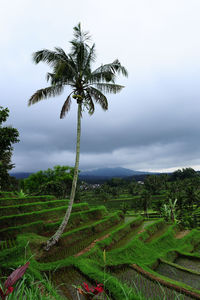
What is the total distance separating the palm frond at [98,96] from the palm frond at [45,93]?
172cm

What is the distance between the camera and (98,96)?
31.8 ft

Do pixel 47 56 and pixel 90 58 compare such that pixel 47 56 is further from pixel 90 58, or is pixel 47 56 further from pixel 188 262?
pixel 188 262

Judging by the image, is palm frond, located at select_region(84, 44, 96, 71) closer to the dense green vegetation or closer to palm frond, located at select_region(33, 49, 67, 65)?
palm frond, located at select_region(33, 49, 67, 65)

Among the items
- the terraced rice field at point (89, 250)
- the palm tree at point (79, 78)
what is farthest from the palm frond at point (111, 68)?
the terraced rice field at point (89, 250)

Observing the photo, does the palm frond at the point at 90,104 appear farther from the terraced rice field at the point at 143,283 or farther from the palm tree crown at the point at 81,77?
the terraced rice field at the point at 143,283

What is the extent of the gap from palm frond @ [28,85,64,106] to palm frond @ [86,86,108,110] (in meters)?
1.72

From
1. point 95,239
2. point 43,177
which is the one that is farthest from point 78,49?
point 43,177

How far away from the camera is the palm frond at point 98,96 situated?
9.58 meters

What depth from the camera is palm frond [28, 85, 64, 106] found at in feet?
30.9

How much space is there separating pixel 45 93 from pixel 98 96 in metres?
3.05

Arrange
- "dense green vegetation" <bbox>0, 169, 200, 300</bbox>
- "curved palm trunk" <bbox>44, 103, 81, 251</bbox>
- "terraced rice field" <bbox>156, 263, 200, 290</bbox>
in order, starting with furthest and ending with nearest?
"curved palm trunk" <bbox>44, 103, 81, 251</bbox>, "terraced rice field" <bbox>156, 263, 200, 290</bbox>, "dense green vegetation" <bbox>0, 169, 200, 300</bbox>

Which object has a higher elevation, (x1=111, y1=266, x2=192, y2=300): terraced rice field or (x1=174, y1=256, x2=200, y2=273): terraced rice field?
(x1=111, y1=266, x2=192, y2=300): terraced rice field

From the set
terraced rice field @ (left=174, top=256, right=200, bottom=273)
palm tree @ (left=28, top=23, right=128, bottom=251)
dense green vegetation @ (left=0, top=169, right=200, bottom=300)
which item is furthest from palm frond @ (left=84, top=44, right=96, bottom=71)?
terraced rice field @ (left=174, top=256, right=200, bottom=273)

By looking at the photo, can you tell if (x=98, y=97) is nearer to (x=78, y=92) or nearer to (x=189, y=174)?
(x=78, y=92)
